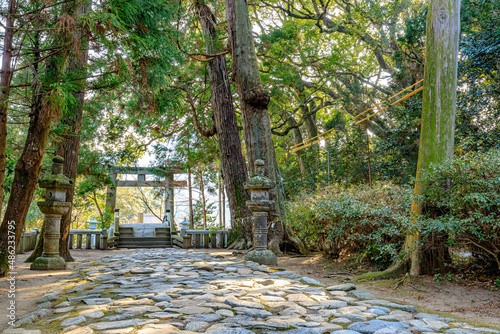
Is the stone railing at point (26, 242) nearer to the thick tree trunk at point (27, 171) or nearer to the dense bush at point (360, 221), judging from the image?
the thick tree trunk at point (27, 171)

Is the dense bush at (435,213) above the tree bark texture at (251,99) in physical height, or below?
below

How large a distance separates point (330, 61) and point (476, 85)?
4.24 metres

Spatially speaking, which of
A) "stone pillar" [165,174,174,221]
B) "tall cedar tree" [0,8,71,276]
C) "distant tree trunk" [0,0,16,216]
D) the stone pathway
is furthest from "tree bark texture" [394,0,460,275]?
"stone pillar" [165,174,174,221]

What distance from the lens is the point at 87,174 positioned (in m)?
13.0

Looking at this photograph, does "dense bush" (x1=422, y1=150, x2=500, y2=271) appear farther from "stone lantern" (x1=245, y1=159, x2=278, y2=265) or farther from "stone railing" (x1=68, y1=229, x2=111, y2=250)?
"stone railing" (x1=68, y1=229, x2=111, y2=250)

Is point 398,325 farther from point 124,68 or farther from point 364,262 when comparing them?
point 124,68

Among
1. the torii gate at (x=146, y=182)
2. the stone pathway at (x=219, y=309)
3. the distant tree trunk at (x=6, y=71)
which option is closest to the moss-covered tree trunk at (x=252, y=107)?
the stone pathway at (x=219, y=309)

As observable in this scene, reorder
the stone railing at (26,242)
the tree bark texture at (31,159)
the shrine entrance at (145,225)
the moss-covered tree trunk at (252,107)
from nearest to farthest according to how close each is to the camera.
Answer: the tree bark texture at (31,159)
the moss-covered tree trunk at (252,107)
the stone railing at (26,242)
the shrine entrance at (145,225)

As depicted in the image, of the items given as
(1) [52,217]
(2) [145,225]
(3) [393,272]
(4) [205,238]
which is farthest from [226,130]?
(2) [145,225]

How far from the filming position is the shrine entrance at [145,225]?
525 inches

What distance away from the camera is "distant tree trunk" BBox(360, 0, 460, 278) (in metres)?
4.77

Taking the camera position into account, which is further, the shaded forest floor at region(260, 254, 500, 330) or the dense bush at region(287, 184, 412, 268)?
the dense bush at region(287, 184, 412, 268)

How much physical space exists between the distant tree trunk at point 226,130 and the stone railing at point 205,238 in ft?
7.22

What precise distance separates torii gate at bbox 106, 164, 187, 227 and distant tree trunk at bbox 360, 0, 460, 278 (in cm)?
1072
